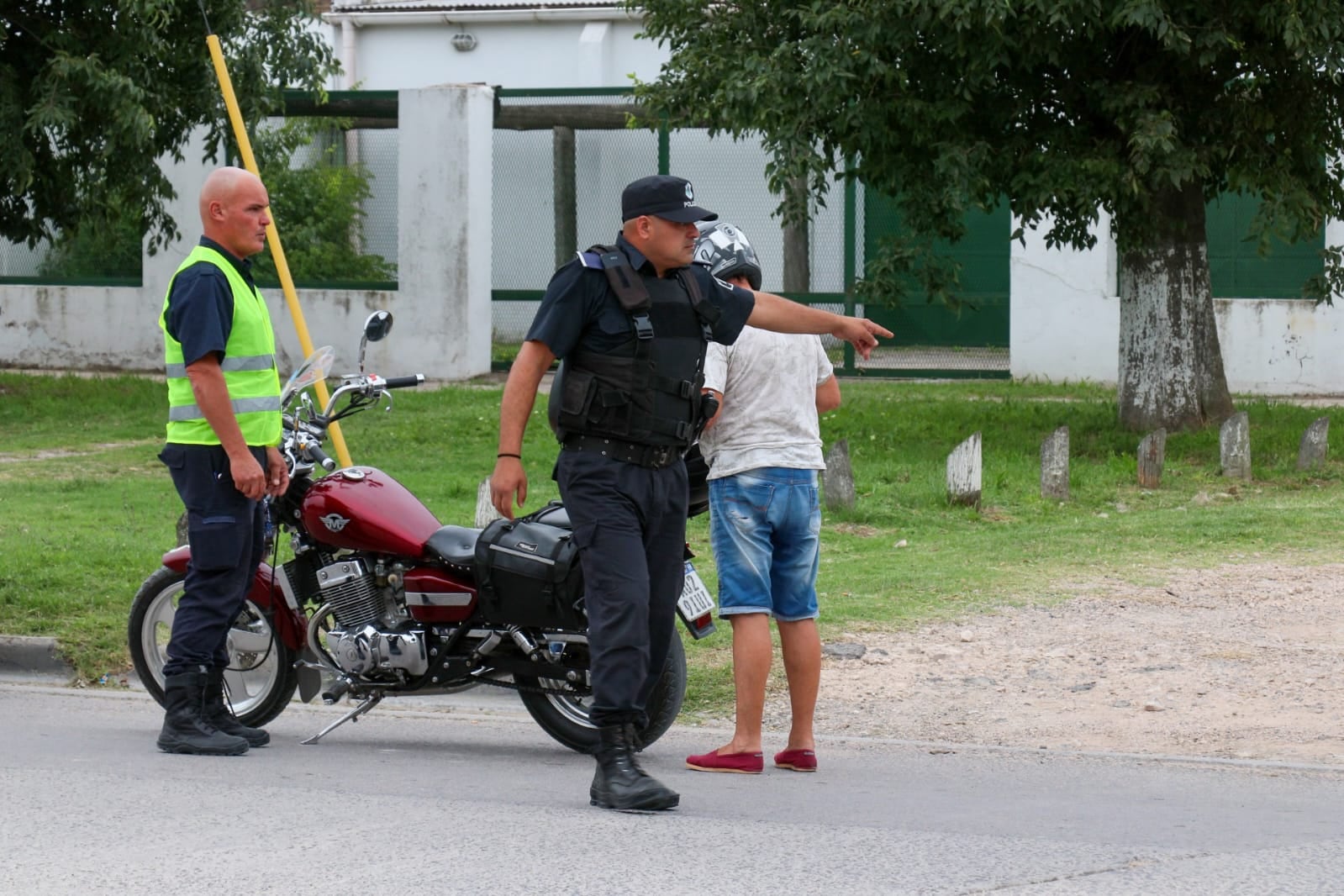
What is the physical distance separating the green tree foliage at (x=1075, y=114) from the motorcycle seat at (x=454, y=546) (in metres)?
6.86

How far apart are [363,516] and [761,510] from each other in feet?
4.35

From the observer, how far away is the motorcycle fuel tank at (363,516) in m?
5.93

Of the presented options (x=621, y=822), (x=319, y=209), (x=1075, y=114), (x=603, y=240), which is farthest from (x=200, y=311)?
(x=319, y=209)

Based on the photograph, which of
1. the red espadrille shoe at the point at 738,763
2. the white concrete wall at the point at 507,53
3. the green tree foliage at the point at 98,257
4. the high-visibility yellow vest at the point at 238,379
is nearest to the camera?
the red espadrille shoe at the point at 738,763

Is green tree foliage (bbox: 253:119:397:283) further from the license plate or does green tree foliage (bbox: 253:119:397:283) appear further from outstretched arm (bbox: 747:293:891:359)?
outstretched arm (bbox: 747:293:891:359)

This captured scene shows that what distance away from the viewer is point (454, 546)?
5.90 meters

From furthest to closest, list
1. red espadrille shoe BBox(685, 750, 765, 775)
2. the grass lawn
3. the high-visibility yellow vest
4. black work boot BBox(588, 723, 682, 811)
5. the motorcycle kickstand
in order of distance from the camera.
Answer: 1. the grass lawn
2. the motorcycle kickstand
3. the high-visibility yellow vest
4. red espadrille shoe BBox(685, 750, 765, 775)
5. black work boot BBox(588, 723, 682, 811)

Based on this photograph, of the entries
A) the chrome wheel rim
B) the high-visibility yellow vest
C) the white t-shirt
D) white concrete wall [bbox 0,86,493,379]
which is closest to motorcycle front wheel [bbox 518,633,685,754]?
the white t-shirt

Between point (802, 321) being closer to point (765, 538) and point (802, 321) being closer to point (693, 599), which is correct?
point (765, 538)

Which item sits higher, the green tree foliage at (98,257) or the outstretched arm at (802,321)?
the green tree foliage at (98,257)

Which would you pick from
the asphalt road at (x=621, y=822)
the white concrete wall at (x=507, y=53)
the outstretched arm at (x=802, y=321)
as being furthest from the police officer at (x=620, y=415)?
the white concrete wall at (x=507, y=53)

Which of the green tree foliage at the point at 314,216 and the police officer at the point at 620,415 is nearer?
the police officer at the point at 620,415

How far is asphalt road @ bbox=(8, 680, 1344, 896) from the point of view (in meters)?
4.44

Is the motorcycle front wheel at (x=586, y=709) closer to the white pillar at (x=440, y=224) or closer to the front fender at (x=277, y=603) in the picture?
the front fender at (x=277, y=603)
